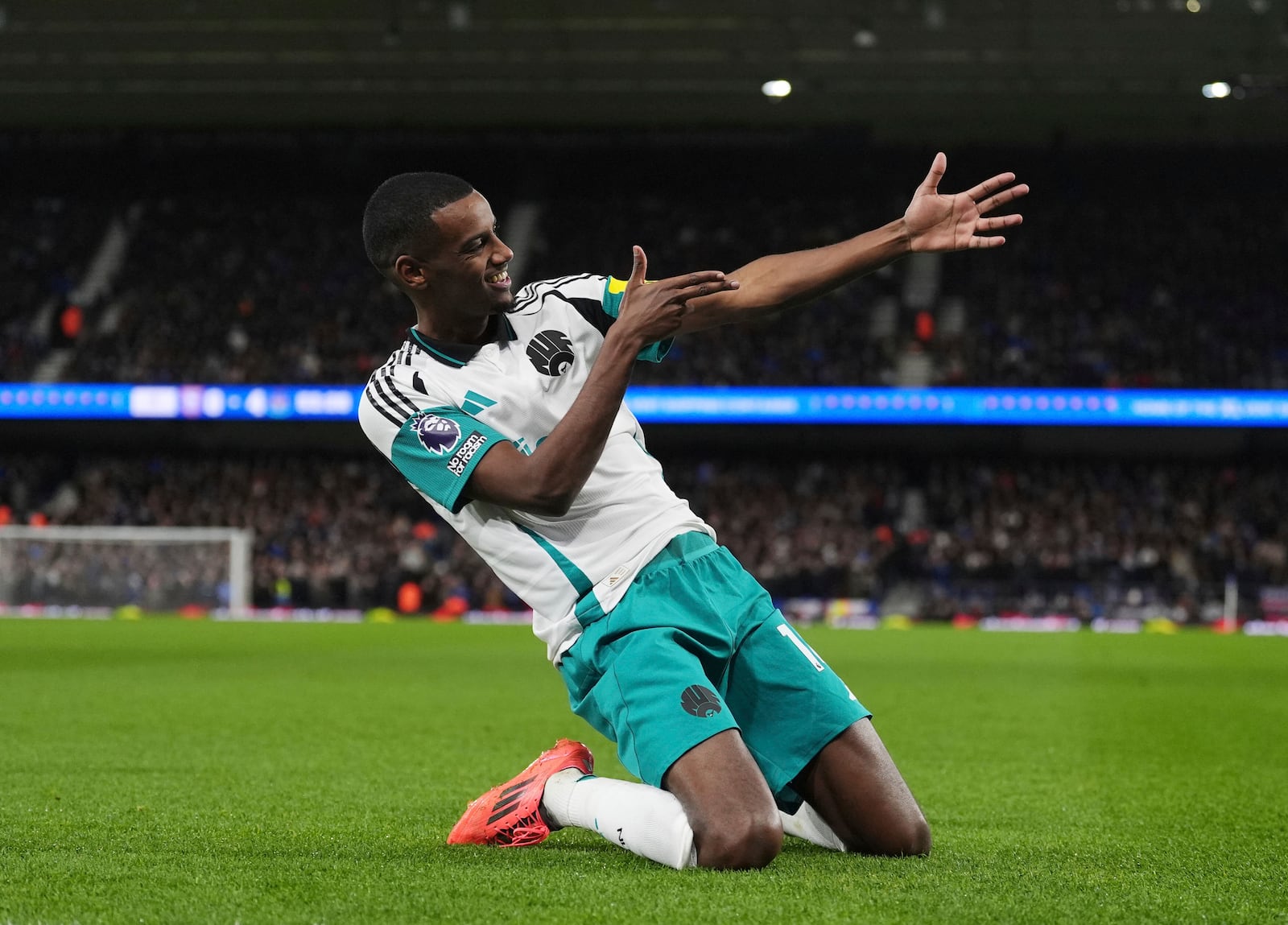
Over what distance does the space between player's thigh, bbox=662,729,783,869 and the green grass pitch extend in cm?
8

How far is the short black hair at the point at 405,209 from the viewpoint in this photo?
4.10m

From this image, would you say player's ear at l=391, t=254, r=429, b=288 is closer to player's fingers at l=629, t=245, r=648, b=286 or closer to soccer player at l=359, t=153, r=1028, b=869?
soccer player at l=359, t=153, r=1028, b=869

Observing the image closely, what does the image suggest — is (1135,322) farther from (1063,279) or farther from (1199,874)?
(1199,874)

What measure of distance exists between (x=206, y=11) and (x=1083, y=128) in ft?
56.2

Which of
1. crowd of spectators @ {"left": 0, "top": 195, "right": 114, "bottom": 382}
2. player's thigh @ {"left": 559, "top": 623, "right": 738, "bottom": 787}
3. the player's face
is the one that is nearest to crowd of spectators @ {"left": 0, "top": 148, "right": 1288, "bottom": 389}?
crowd of spectators @ {"left": 0, "top": 195, "right": 114, "bottom": 382}

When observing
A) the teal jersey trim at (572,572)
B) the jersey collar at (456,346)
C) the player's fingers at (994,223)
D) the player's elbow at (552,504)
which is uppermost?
the player's fingers at (994,223)

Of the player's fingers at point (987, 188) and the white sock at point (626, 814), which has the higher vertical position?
the player's fingers at point (987, 188)

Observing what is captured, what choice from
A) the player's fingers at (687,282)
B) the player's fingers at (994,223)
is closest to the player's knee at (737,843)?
the player's fingers at (687,282)

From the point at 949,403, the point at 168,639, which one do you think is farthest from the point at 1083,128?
the point at 168,639

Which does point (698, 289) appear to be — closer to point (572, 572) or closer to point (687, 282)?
point (687, 282)

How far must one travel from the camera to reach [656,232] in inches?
1241

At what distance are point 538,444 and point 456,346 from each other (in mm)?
417

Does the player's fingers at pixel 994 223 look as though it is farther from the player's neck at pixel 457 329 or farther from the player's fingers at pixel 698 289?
the player's neck at pixel 457 329

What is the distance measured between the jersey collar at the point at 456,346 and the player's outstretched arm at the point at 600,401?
53 centimetres
